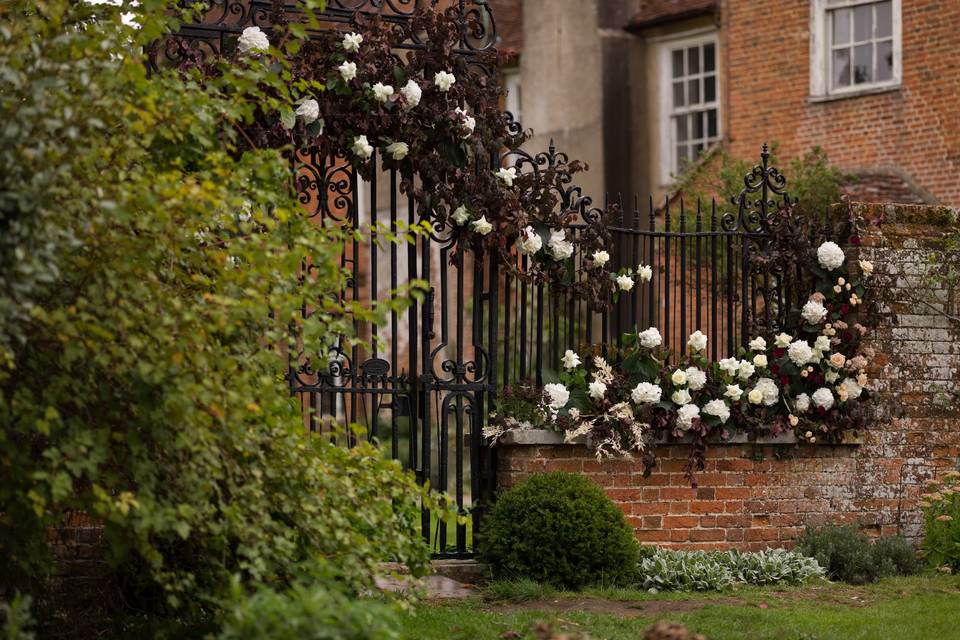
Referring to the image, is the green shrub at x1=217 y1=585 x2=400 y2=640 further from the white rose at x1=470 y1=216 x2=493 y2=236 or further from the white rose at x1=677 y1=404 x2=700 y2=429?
the white rose at x1=677 y1=404 x2=700 y2=429

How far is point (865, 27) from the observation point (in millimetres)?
17500

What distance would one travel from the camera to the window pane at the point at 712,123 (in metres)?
19.5

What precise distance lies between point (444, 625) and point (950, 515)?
401 centimetres

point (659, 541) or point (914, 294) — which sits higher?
point (914, 294)

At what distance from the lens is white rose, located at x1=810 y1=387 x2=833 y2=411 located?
9133 mm

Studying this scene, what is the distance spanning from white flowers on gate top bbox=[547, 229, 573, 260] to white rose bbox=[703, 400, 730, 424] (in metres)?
1.39

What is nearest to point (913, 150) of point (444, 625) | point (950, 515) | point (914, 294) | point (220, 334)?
point (914, 294)

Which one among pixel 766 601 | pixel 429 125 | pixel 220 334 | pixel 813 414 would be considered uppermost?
pixel 429 125

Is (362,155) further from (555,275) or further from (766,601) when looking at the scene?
(766,601)

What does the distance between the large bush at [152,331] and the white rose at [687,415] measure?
10.5 feet

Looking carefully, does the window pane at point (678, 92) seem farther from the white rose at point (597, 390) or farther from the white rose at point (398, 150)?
the white rose at point (398, 150)

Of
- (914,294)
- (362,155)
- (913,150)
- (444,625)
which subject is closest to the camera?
(444,625)

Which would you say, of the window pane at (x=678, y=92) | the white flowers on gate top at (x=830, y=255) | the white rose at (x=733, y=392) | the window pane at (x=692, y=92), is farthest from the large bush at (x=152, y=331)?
the window pane at (x=678, y=92)

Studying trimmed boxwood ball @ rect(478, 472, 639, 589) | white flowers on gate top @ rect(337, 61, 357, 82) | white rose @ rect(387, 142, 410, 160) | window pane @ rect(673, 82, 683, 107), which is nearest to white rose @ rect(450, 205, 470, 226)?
white rose @ rect(387, 142, 410, 160)
